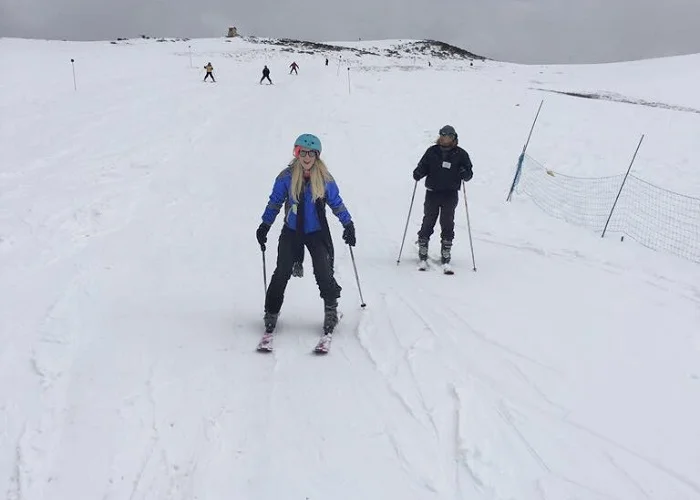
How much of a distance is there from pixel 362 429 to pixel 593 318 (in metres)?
3.56

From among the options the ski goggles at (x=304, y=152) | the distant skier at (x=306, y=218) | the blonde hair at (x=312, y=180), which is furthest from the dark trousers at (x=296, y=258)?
the ski goggles at (x=304, y=152)

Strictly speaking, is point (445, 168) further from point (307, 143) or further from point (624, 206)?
point (624, 206)

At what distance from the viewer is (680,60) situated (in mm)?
48438

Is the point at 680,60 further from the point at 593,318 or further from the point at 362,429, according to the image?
the point at 362,429

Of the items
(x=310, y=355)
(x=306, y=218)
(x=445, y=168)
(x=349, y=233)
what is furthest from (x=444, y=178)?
(x=310, y=355)

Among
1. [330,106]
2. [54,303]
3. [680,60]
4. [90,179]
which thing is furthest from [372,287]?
[680,60]

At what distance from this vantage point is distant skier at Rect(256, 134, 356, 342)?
5277mm

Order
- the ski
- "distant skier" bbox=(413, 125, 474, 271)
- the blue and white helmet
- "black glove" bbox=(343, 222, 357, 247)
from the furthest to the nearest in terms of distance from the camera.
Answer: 1. "distant skier" bbox=(413, 125, 474, 271)
2. "black glove" bbox=(343, 222, 357, 247)
3. the ski
4. the blue and white helmet

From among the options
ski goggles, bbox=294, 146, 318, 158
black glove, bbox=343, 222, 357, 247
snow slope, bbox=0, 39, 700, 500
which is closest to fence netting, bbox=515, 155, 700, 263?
snow slope, bbox=0, 39, 700, 500

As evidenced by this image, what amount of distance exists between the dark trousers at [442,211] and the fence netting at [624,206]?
163 inches

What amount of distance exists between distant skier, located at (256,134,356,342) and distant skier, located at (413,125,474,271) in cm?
260

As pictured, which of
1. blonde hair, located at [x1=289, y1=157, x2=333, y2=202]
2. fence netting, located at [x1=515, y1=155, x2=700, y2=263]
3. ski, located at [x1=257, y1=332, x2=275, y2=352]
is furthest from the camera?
fence netting, located at [x1=515, y1=155, x2=700, y2=263]

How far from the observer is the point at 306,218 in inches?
214

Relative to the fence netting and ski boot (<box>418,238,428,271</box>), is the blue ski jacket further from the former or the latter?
the fence netting
